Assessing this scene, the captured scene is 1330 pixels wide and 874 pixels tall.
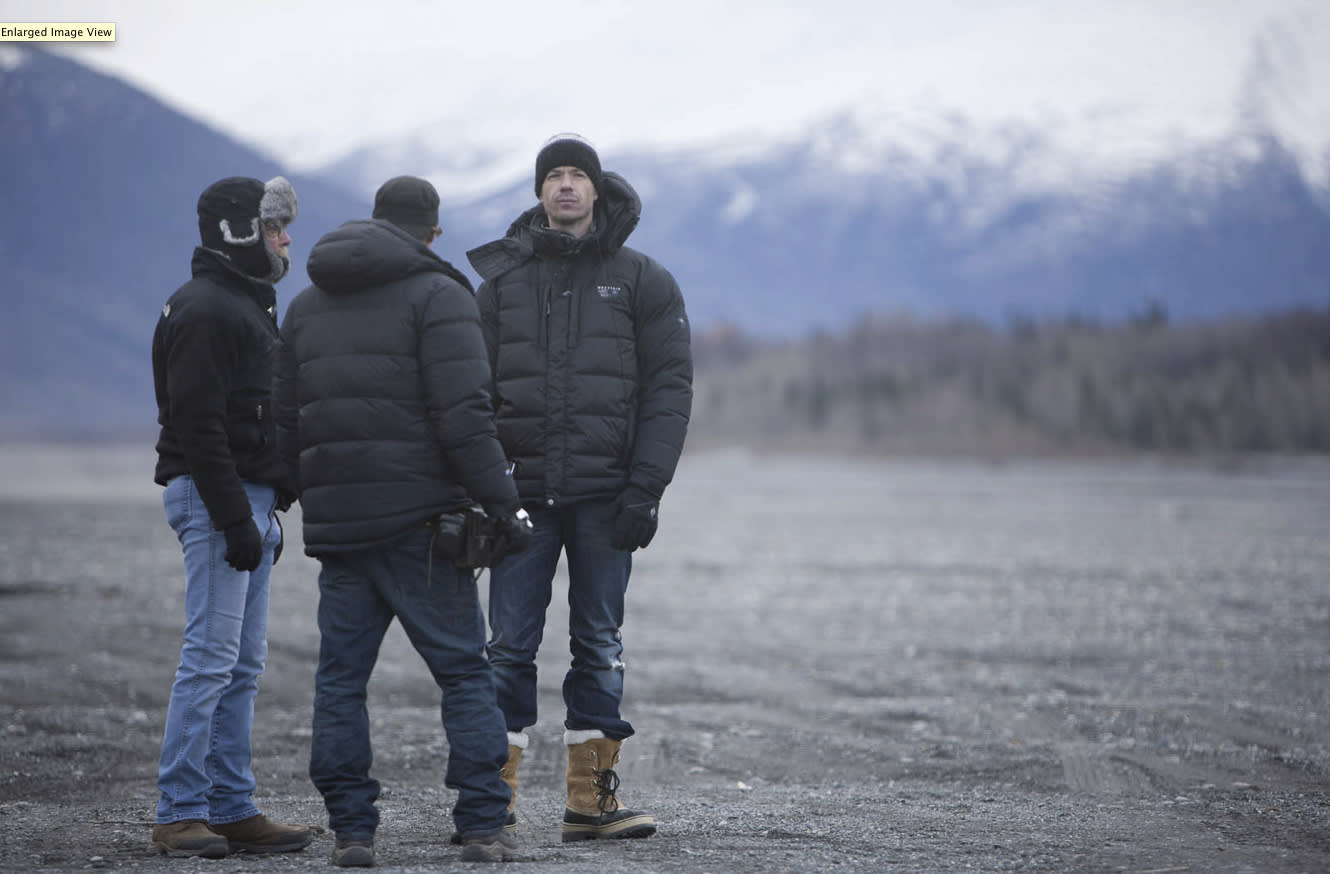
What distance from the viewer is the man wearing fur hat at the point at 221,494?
523 centimetres

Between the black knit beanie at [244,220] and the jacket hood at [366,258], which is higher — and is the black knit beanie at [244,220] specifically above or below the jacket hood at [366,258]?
above

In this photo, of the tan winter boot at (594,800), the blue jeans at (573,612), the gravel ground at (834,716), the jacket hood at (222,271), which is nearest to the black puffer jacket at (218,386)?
the jacket hood at (222,271)

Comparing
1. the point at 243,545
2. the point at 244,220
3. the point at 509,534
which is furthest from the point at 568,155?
the point at 243,545

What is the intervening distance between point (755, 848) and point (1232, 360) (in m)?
140

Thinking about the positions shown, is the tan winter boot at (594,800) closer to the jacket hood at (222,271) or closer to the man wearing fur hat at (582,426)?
the man wearing fur hat at (582,426)

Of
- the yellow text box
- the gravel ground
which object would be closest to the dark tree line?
the gravel ground

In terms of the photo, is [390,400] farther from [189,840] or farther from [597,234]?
[189,840]

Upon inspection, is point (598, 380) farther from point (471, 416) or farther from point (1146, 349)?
point (1146, 349)

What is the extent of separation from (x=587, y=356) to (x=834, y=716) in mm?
4776

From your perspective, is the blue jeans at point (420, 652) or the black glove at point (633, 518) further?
the black glove at point (633, 518)

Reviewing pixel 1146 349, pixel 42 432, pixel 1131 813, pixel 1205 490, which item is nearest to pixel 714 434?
pixel 1146 349

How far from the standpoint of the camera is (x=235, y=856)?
5324mm

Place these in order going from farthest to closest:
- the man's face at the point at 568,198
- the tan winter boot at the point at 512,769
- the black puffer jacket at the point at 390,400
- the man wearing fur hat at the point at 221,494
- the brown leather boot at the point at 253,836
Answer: the man's face at the point at 568,198
the tan winter boot at the point at 512,769
the brown leather boot at the point at 253,836
the man wearing fur hat at the point at 221,494
the black puffer jacket at the point at 390,400

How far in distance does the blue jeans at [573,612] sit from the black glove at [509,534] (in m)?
0.56
